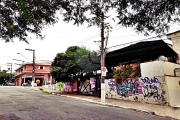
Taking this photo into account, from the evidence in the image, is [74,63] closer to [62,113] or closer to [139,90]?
[139,90]

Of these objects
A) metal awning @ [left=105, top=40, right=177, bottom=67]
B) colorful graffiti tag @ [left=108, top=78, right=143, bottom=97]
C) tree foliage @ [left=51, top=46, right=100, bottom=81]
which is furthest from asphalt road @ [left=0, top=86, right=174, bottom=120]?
tree foliage @ [left=51, top=46, right=100, bottom=81]

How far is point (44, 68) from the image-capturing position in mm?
55250

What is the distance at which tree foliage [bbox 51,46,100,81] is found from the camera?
923 inches

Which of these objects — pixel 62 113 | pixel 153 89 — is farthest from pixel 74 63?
pixel 62 113

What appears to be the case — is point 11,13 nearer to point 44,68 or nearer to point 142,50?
point 142,50

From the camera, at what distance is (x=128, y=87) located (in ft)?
58.3

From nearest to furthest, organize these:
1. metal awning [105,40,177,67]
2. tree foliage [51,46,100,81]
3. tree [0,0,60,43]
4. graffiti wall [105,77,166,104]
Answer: tree [0,0,60,43]
graffiti wall [105,77,166,104]
metal awning [105,40,177,67]
tree foliage [51,46,100,81]

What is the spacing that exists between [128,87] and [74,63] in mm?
8316

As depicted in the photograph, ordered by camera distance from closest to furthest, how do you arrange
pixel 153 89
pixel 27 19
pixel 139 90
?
pixel 27 19 < pixel 153 89 < pixel 139 90

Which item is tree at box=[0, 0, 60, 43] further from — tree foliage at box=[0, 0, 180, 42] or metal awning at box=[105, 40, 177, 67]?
metal awning at box=[105, 40, 177, 67]

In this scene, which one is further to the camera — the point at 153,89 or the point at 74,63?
the point at 74,63

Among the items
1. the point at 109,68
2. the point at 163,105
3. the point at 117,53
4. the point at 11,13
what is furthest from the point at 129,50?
the point at 11,13

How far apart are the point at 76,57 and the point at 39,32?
18.7 meters

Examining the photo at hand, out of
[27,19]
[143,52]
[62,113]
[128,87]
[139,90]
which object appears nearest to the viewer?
[27,19]
